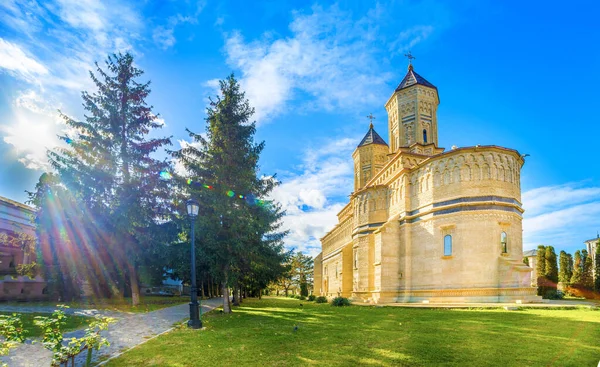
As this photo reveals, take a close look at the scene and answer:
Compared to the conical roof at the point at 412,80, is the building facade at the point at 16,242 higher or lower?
lower

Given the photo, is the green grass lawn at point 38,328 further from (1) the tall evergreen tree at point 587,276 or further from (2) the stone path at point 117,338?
(1) the tall evergreen tree at point 587,276

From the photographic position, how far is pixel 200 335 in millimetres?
10320

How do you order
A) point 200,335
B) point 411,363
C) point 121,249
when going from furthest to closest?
1. point 121,249
2. point 200,335
3. point 411,363

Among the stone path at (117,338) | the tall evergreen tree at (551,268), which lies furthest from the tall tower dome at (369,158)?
the stone path at (117,338)

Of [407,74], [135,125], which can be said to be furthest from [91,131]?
[407,74]

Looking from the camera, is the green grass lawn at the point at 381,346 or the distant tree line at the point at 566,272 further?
the distant tree line at the point at 566,272

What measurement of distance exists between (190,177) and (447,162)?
17.9 meters

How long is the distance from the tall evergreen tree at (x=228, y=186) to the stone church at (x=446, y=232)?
12.7 metres

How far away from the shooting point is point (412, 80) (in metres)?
36.6

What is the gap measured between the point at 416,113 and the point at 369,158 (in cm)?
1477

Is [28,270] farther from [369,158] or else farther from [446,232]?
[369,158]

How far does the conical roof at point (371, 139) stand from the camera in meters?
49.8

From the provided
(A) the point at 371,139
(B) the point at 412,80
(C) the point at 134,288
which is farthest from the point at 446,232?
(A) the point at 371,139

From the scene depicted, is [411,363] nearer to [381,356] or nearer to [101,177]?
[381,356]
